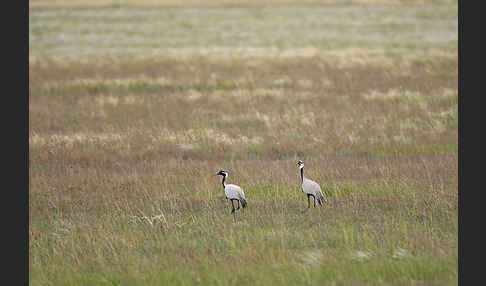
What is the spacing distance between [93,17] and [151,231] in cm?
6265

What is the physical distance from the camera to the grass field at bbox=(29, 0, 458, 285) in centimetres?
791

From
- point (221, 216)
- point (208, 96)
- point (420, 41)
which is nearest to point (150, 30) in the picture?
point (420, 41)

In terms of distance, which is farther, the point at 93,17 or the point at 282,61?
the point at 93,17

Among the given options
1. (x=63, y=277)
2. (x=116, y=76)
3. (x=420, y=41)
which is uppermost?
(x=420, y=41)

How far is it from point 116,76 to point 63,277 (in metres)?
23.5

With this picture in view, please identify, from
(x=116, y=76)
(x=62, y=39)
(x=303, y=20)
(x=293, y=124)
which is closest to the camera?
(x=293, y=124)

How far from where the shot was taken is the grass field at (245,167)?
791 cm

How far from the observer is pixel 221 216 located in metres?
9.72

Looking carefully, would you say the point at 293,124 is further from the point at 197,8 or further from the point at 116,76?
the point at 197,8

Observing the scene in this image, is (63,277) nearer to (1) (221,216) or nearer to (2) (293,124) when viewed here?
(1) (221,216)

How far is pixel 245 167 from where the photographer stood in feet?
43.3

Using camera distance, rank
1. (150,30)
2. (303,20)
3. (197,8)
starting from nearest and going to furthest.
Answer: (150,30), (303,20), (197,8)

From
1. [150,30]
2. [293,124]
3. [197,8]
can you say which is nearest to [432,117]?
[293,124]

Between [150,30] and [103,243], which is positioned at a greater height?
[150,30]
